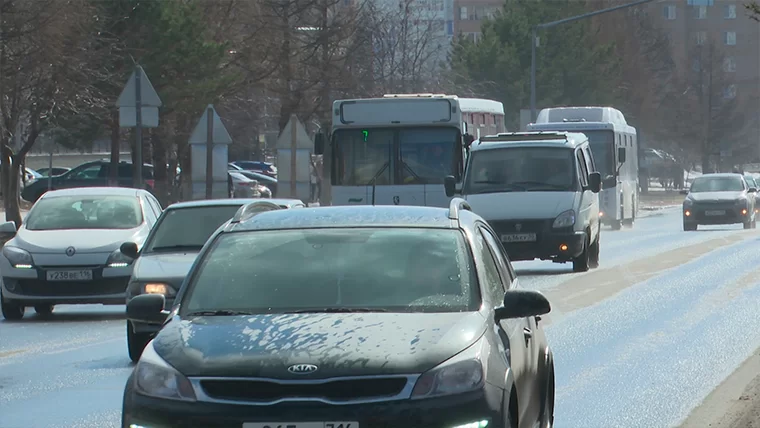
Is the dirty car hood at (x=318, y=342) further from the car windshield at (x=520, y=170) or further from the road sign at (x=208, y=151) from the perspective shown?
the road sign at (x=208, y=151)

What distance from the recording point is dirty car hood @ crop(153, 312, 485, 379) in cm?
608

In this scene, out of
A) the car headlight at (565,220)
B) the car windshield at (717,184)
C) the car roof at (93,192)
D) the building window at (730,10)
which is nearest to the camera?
the car roof at (93,192)

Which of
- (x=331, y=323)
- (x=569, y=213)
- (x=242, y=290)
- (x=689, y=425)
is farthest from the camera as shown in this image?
(x=569, y=213)

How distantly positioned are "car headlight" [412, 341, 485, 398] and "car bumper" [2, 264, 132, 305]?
38.7 ft

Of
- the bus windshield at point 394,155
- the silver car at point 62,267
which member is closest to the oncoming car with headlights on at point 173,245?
the silver car at point 62,267

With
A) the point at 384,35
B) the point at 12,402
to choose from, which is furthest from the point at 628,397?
the point at 384,35

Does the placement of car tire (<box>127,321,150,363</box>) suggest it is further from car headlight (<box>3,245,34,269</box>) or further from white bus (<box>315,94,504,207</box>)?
white bus (<box>315,94,504,207</box>)

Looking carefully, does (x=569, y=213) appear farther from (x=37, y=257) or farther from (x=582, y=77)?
(x=582, y=77)

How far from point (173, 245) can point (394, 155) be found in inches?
480

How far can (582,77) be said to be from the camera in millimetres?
79250

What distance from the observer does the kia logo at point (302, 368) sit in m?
6.04

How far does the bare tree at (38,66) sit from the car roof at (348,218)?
2557 cm

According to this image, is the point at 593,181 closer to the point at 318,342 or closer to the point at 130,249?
the point at 130,249

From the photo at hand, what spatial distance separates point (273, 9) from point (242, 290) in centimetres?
4821
